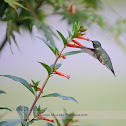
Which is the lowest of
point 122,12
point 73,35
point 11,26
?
point 73,35

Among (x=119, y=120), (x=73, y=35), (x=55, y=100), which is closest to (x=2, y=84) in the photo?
(x=55, y=100)

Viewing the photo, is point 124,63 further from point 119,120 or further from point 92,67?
point 119,120

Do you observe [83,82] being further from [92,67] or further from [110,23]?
[110,23]

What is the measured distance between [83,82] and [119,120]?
0.24 meters

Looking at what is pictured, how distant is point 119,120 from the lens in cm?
76

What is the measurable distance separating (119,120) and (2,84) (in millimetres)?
517

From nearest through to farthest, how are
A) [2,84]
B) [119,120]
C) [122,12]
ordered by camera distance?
[119,120] → [2,84] → [122,12]

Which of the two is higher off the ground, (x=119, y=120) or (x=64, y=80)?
(x=64, y=80)

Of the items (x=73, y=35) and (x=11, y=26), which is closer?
(x=73, y=35)

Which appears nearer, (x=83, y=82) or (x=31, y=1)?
(x=31, y=1)

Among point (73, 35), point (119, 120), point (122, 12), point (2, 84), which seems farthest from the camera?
point (122, 12)

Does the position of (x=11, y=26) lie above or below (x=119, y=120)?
above

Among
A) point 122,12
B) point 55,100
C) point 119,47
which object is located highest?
point 122,12

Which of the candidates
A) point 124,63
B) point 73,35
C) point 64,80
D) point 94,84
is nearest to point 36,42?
point 64,80
